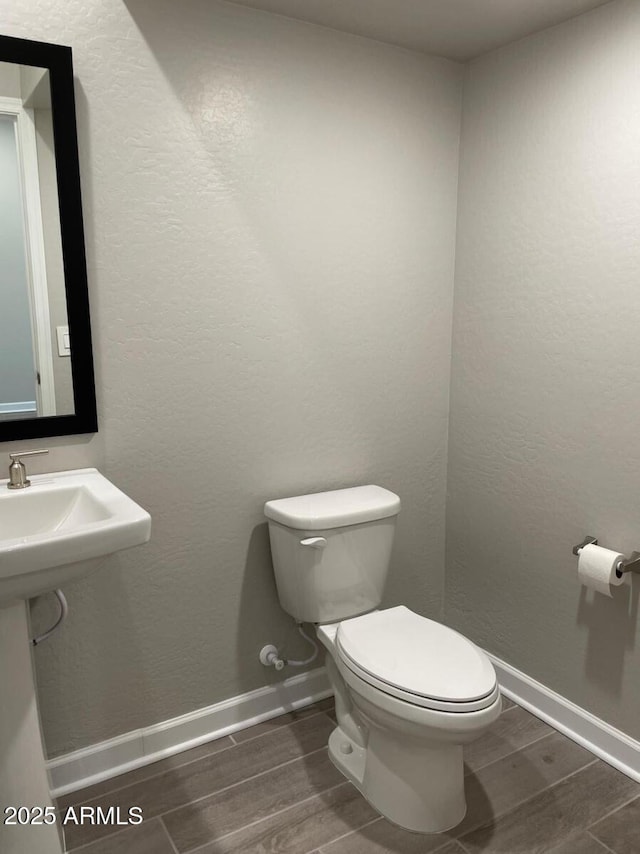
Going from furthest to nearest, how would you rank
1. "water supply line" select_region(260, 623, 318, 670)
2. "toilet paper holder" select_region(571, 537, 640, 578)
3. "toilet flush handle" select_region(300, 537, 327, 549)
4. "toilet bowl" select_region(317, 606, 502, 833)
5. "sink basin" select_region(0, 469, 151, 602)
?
1. "water supply line" select_region(260, 623, 318, 670)
2. "toilet flush handle" select_region(300, 537, 327, 549)
3. "toilet paper holder" select_region(571, 537, 640, 578)
4. "toilet bowl" select_region(317, 606, 502, 833)
5. "sink basin" select_region(0, 469, 151, 602)

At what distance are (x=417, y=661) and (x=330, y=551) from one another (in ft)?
1.40

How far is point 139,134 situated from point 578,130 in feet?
4.14

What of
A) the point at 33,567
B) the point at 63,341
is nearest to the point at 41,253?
the point at 63,341

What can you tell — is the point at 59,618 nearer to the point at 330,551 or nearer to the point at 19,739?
the point at 19,739

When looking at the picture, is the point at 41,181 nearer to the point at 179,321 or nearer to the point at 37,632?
the point at 179,321

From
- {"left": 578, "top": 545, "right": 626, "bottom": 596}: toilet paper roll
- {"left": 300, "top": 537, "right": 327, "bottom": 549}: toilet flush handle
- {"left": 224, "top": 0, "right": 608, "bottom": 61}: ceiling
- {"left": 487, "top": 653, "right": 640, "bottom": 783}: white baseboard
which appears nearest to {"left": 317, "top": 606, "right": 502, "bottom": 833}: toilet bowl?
{"left": 300, "top": 537, "right": 327, "bottom": 549}: toilet flush handle

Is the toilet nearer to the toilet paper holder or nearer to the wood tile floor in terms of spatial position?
the wood tile floor

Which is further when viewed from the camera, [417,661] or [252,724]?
[252,724]

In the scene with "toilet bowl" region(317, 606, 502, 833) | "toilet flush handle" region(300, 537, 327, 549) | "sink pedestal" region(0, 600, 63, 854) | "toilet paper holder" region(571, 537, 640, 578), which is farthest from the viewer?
"toilet flush handle" region(300, 537, 327, 549)

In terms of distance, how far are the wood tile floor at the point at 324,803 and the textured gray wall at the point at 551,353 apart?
0.74ft

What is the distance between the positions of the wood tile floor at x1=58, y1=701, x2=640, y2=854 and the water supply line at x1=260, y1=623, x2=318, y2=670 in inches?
8.3

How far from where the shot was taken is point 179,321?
1912 millimetres

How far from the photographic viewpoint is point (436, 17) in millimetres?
1938

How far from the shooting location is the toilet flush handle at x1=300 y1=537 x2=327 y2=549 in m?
1.96
